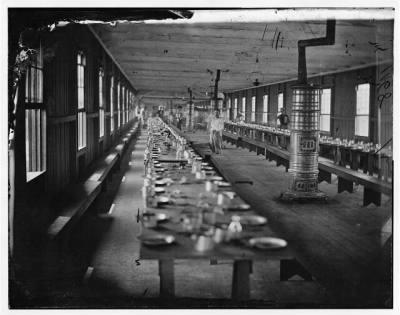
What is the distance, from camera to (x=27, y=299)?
5.01 meters

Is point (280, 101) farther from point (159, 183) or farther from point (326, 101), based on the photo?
point (159, 183)

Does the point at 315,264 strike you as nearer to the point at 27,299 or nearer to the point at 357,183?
the point at 357,183

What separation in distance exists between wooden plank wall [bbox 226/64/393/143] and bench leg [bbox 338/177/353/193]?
1.74ft

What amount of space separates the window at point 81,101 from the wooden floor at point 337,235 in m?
2.70

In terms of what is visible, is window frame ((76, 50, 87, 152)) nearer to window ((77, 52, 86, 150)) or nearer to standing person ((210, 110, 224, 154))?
window ((77, 52, 86, 150))

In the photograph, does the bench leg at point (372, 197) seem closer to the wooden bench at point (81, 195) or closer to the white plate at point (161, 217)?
the white plate at point (161, 217)

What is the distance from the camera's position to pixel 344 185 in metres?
6.30

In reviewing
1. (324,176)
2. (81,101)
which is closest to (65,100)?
(81,101)

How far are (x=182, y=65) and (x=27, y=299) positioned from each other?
316 centimetres

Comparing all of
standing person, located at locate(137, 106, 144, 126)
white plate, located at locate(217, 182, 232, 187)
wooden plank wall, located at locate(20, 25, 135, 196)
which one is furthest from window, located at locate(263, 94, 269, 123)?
standing person, located at locate(137, 106, 144, 126)

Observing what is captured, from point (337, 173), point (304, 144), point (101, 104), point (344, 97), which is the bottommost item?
point (337, 173)

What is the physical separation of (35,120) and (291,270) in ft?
9.91

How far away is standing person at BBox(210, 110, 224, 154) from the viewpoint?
24.2 feet

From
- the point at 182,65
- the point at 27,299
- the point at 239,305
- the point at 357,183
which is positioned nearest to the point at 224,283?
the point at 239,305
